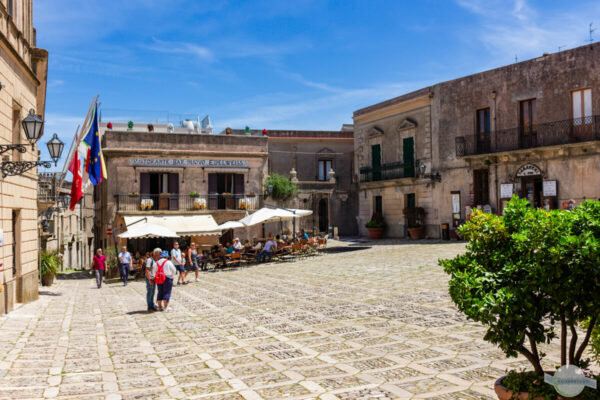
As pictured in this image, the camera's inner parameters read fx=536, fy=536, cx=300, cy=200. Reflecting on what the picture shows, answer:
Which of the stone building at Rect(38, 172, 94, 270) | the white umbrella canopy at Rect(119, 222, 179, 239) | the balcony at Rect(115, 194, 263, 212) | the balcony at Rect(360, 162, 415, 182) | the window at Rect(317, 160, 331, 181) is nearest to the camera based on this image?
the white umbrella canopy at Rect(119, 222, 179, 239)

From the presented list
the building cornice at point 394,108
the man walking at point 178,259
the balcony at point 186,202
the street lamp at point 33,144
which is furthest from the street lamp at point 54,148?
the building cornice at point 394,108

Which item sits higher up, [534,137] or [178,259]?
[534,137]

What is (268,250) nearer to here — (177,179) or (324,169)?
(177,179)

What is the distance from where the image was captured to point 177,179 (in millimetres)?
28109

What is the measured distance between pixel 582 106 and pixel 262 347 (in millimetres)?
18657

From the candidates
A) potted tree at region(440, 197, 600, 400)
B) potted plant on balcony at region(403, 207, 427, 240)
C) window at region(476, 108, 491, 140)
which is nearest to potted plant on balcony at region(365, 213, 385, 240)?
potted plant on balcony at region(403, 207, 427, 240)

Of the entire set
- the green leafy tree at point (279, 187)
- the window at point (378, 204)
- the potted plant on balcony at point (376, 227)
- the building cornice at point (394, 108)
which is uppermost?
the building cornice at point (394, 108)

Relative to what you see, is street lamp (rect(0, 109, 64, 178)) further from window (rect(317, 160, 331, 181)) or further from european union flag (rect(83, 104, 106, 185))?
window (rect(317, 160, 331, 181))

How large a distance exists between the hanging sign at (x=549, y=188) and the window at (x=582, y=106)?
8.09 ft

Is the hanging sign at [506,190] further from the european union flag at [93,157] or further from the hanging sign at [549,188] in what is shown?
the european union flag at [93,157]

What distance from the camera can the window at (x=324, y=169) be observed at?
118ft

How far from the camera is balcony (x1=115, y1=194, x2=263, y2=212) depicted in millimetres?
26938

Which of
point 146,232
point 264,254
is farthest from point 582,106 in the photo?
point 146,232

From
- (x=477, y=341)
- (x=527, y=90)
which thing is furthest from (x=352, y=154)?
(x=477, y=341)
